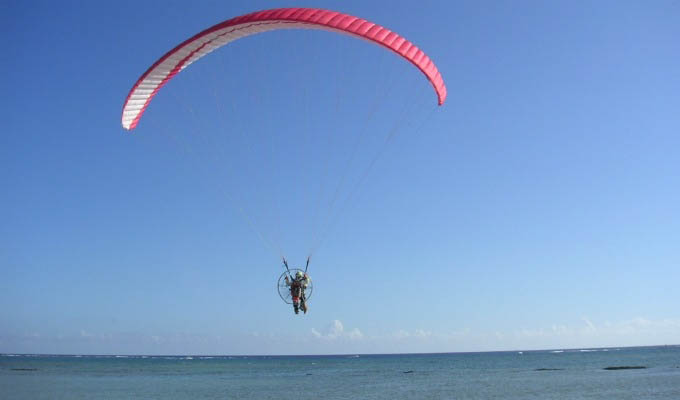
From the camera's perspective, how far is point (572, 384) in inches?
1273

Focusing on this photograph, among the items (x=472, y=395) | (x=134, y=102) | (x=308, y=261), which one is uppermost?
(x=134, y=102)

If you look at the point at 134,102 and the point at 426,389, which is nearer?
the point at 134,102

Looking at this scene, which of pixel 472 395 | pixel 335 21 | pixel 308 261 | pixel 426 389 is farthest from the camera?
pixel 426 389

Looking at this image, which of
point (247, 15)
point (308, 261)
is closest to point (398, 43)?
point (247, 15)

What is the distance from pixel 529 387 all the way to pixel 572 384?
3425 mm

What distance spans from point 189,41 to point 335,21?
11.7 ft

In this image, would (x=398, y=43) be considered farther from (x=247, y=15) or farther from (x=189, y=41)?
(x=189, y=41)

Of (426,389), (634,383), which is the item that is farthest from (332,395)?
(634,383)

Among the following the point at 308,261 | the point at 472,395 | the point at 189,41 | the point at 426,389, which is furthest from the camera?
the point at 426,389

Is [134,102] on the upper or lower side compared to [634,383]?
upper

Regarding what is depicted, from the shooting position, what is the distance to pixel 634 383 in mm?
31844

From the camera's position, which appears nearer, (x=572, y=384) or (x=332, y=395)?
(x=332, y=395)

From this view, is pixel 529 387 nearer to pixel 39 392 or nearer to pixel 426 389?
pixel 426 389

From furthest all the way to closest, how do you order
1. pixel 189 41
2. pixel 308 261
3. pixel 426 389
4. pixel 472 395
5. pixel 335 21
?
pixel 426 389 < pixel 472 395 < pixel 308 261 < pixel 189 41 < pixel 335 21
